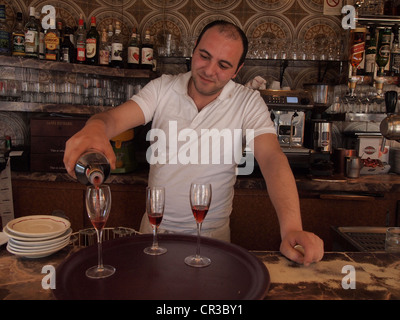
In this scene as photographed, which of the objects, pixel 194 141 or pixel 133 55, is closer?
pixel 194 141

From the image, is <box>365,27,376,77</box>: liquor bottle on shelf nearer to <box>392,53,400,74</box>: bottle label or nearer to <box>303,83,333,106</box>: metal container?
<box>392,53,400,74</box>: bottle label

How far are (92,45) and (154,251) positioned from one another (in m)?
2.20

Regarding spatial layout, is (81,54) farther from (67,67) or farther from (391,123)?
(391,123)

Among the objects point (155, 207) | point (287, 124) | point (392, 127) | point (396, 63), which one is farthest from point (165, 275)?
point (396, 63)

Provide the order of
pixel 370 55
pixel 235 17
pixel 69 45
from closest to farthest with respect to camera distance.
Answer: pixel 69 45
pixel 370 55
pixel 235 17

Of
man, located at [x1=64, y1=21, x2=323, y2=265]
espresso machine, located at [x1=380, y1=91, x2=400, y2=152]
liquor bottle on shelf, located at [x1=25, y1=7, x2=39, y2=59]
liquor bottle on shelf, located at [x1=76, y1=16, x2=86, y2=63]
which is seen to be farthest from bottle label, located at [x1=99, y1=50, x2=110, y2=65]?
espresso machine, located at [x1=380, y1=91, x2=400, y2=152]

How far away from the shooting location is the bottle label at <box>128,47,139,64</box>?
117 inches

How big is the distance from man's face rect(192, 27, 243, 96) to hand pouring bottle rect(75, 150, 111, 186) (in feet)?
2.87

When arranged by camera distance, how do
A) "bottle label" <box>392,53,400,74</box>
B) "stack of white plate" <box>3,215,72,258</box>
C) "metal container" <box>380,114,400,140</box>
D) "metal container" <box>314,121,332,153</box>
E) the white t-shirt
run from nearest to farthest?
"stack of white plate" <box>3,215,72,258</box> < "metal container" <box>380,114,400,140</box> < the white t-shirt < "metal container" <box>314,121,332,153</box> < "bottle label" <box>392,53,400,74</box>

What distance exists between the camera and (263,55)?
305 cm

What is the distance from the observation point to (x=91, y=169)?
97 cm

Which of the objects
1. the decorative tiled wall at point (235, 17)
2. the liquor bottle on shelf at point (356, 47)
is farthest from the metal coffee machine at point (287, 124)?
the liquor bottle on shelf at point (356, 47)

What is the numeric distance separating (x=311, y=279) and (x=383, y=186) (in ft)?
6.09

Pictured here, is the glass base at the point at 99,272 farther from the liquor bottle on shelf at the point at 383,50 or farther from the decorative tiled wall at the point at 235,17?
the liquor bottle on shelf at the point at 383,50
